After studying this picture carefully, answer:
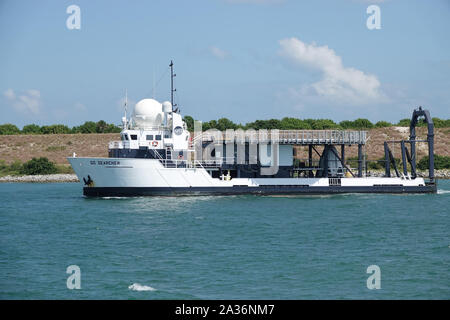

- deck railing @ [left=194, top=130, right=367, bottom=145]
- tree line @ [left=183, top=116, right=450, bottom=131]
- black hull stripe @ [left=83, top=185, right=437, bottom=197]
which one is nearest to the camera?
black hull stripe @ [left=83, top=185, right=437, bottom=197]

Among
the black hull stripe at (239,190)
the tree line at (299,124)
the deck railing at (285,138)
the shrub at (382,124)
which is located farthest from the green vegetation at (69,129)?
the black hull stripe at (239,190)

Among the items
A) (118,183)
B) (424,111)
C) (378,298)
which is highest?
(424,111)

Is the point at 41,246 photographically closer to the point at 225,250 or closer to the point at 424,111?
the point at 225,250

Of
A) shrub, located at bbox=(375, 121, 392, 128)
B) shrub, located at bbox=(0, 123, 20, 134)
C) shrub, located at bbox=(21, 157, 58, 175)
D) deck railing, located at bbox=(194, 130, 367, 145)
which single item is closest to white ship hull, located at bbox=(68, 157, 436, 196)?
deck railing, located at bbox=(194, 130, 367, 145)

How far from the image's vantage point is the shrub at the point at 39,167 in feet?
326

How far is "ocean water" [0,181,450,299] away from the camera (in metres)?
20.8

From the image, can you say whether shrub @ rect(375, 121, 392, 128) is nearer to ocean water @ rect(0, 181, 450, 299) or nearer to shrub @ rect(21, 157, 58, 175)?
shrub @ rect(21, 157, 58, 175)

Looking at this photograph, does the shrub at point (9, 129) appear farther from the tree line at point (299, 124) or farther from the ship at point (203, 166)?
the ship at point (203, 166)

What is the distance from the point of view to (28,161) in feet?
355

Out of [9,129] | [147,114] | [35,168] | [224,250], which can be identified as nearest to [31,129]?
[9,129]

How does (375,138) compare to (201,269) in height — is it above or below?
above

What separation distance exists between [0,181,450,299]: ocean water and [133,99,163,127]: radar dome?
937cm
